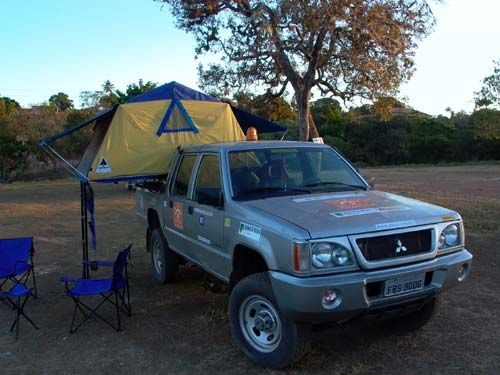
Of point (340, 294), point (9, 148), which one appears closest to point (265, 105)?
point (340, 294)

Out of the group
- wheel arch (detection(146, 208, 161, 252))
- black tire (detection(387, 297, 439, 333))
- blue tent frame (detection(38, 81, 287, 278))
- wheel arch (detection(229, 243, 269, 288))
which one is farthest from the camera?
wheel arch (detection(146, 208, 161, 252))

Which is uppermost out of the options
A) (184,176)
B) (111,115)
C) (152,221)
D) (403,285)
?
(111,115)

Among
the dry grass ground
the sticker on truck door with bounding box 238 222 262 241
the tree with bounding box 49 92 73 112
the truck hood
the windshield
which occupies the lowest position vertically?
the dry grass ground

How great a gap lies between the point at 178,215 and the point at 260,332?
2015mm

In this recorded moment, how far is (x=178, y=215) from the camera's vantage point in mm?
5695

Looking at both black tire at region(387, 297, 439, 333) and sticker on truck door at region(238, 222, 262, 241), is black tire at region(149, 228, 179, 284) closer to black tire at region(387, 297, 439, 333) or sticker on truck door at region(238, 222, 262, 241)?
sticker on truck door at region(238, 222, 262, 241)

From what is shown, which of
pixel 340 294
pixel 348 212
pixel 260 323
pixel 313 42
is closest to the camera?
pixel 340 294

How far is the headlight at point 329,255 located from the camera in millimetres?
3572

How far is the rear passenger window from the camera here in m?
5.61

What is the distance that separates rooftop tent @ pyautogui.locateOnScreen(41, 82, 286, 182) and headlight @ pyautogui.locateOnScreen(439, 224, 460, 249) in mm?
3655

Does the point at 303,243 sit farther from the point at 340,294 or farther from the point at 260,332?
the point at 260,332

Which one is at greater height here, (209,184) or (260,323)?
(209,184)

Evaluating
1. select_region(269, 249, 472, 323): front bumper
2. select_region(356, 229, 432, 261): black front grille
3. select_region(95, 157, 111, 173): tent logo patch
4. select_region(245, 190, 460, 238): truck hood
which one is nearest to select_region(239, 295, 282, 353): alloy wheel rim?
select_region(269, 249, 472, 323): front bumper

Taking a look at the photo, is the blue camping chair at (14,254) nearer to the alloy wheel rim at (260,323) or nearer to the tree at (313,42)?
the alloy wheel rim at (260,323)
